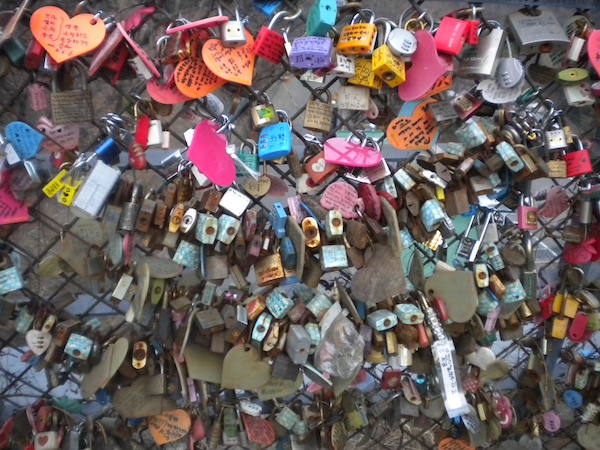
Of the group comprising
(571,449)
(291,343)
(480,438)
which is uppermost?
(291,343)

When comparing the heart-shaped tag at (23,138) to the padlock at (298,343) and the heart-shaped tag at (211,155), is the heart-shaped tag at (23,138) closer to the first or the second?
the heart-shaped tag at (211,155)

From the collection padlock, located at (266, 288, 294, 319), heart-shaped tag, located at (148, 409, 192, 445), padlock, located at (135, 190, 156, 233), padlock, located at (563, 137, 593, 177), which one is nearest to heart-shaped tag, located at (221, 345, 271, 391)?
padlock, located at (266, 288, 294, 319)

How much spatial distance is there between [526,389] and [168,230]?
4.32 feet

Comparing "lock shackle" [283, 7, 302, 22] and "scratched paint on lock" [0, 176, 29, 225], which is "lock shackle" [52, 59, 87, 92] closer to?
"scratched paint on lock" [0, 176, 29, 225]

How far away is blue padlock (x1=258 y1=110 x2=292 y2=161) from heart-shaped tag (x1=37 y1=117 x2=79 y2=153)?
437mm

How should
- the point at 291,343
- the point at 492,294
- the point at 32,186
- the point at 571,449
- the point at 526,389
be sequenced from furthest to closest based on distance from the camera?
1. the point at 571,449
2. the point at 526,389
3. the point at 492,294
4. the point at 291,343
5. the point at 32,186

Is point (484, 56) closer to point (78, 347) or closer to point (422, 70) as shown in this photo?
point (422, 70)

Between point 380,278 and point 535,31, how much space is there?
27.7 inches

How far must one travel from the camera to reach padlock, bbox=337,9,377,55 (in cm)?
122

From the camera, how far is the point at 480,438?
5.74ft

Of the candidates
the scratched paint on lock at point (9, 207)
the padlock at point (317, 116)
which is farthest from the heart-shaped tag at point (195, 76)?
the scratched paint on lock at point (9, 207)

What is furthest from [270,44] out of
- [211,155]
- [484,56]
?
[484,56]

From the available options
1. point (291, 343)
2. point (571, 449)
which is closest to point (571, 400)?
point (571, 449)

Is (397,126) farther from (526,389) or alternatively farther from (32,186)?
(526,389)
